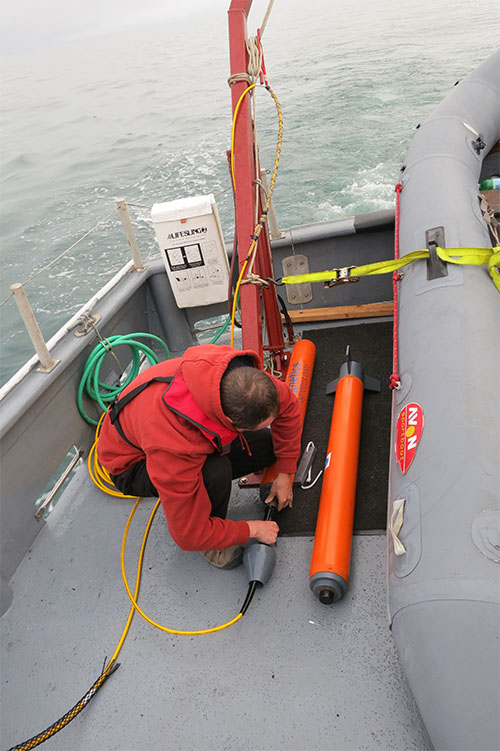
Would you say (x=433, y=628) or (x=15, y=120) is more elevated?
(x=15, y=120)

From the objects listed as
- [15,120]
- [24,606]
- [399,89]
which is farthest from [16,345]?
[15,120]

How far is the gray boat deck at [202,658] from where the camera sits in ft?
4.36

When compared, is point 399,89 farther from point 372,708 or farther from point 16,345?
point 372,708

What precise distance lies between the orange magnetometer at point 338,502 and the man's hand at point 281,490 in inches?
5.5

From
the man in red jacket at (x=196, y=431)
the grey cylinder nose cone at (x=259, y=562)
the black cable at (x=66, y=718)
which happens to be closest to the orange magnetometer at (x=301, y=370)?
the man in red jacket at (x=196, y=431)

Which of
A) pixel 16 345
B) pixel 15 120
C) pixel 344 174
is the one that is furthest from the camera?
pixel 15 120

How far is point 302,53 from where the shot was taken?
1260cm

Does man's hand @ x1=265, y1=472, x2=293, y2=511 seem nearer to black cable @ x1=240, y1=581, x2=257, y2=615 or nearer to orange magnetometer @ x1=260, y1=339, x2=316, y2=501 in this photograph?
black cable @ x1=240, y1=581, x2=257, y2=615

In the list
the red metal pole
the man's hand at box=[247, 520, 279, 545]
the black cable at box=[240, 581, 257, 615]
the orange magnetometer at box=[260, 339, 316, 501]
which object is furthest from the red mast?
the black cable at box=[240, 581, 257, 615]

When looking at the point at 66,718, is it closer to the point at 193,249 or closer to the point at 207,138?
the point at 193,249

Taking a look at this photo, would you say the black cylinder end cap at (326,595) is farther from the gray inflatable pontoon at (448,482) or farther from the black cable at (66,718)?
the black cable at (66,718)

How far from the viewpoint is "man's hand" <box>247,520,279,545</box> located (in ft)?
5.36

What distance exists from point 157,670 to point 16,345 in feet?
12.6

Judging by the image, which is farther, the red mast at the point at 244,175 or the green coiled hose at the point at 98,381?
the green coiled hose at the point at 98,381
